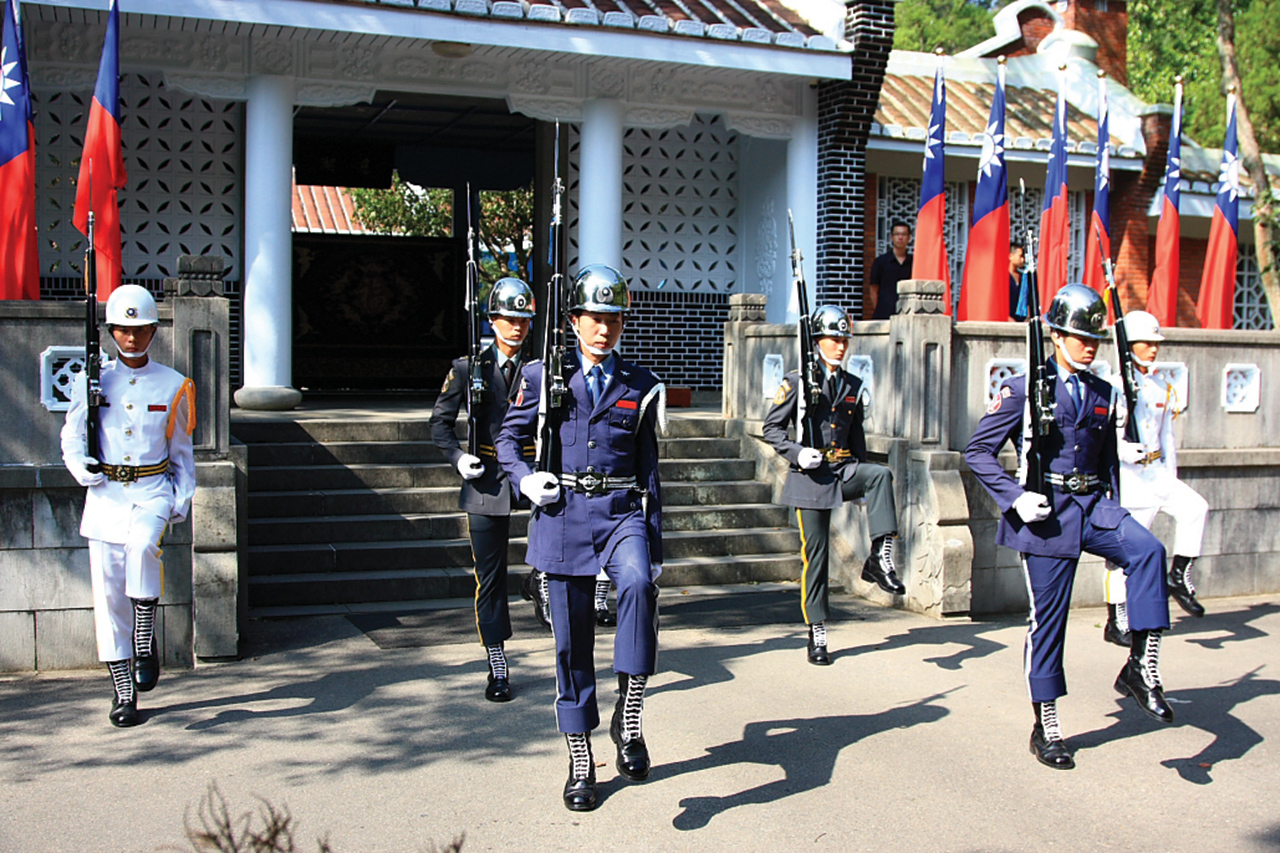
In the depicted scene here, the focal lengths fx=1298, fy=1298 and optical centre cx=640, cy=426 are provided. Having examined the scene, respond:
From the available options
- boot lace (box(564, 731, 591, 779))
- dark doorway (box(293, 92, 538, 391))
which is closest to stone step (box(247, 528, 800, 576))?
boot lace (box(564, 731, 591, 779))

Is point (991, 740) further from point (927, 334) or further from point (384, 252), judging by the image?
point (384, 252)

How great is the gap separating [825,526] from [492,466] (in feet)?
7.43

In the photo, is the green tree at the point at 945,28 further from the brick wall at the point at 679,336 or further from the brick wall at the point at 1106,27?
the brick wall at the point at 679,336

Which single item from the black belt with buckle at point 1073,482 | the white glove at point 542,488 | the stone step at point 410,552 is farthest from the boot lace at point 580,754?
the stone step at point 410,552

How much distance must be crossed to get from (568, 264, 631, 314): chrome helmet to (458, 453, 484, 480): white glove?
1.62 meters

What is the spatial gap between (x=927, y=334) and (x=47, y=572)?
619cm

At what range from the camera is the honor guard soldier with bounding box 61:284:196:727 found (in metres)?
6.47

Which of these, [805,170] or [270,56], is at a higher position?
[270,56]

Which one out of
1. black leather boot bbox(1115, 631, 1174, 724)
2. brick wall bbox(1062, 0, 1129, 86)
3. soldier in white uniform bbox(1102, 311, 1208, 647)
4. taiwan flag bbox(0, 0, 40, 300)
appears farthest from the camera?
brick wall bbox(1062, 0, 1129, 86)

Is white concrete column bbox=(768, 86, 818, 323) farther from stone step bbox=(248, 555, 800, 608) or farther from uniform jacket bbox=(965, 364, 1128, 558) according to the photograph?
uniform jacket bbox=(965, 364, 1128, 558)

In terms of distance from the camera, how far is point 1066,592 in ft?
19.7

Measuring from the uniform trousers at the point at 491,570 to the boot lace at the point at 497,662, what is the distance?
3cm

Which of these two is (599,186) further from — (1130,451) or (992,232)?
(1130,451)

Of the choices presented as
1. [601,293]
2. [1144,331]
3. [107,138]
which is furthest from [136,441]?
[1144,331]
